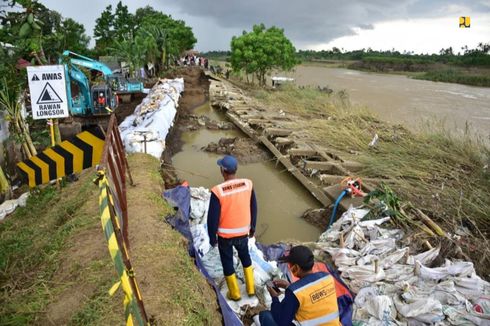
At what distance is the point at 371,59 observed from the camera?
6025 centimetres

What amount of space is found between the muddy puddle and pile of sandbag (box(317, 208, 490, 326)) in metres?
1.44

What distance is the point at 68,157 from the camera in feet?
12.8

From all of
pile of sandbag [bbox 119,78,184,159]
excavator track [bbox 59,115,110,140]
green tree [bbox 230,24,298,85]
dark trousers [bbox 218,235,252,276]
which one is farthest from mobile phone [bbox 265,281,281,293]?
green tree [bbox 230,24,298,85]

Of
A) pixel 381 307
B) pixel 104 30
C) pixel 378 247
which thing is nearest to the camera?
pixel 381 307

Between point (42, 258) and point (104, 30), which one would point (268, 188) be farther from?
point (104, 30)

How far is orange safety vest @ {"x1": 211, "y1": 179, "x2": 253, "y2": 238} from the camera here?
3682mm

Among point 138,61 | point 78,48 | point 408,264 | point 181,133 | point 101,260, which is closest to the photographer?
point 101,260

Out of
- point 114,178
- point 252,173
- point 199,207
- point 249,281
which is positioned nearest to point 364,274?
point 249,281

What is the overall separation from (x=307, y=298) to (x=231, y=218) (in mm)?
1464

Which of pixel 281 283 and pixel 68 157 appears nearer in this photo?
pixel 68 157

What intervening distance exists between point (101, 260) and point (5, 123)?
17.8 feet

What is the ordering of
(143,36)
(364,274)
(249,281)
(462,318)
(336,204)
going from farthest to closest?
(143,36) → (336,204) → (364,274) → (249,281) → (462,318)

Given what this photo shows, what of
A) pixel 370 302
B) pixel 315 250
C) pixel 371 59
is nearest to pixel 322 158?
pixel 315 250

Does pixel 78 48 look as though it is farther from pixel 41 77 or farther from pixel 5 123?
pixel 41 77
